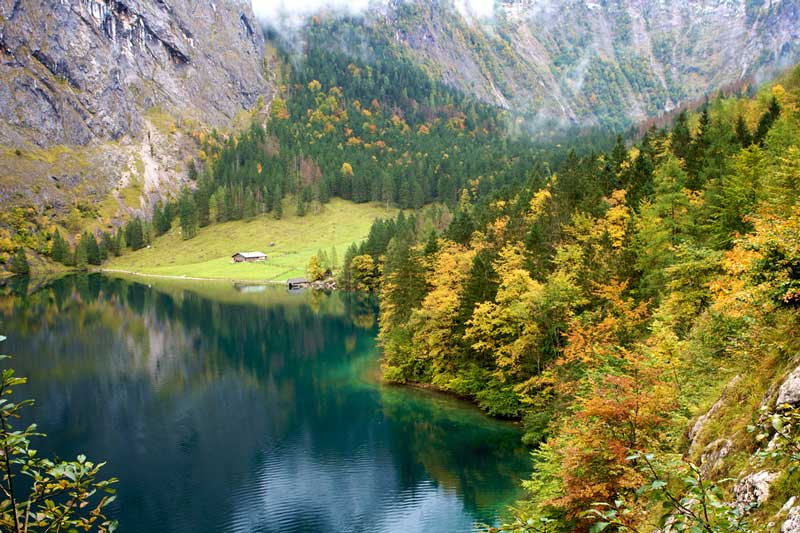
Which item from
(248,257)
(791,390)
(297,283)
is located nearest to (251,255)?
(248,257)

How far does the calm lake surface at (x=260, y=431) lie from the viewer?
37531 millimetres

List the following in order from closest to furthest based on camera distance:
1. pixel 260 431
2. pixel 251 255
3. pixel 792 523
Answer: pixel 792 523 < pixel 260 431 < pixel 251 255

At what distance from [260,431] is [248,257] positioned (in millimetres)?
146521

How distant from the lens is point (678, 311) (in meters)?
35.6

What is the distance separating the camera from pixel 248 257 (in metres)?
192

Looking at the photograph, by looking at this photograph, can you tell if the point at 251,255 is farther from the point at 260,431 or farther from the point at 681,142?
the point at 681,142

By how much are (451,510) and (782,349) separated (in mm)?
27360

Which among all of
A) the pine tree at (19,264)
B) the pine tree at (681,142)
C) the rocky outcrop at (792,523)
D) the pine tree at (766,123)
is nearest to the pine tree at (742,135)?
the pine tree at (766,123)

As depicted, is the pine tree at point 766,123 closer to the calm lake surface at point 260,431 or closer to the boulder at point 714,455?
the calm lake surface at point 260,431

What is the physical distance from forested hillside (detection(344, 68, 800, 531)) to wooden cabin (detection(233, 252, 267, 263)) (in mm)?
115946

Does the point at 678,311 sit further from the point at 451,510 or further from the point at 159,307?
the point at 159,307

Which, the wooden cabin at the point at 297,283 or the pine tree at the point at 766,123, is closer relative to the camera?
the pine tree at the point at 766,123

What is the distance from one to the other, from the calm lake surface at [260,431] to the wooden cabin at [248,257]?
90.8 meters

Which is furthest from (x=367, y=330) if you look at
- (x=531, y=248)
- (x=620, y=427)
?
(x=620, y=427)
